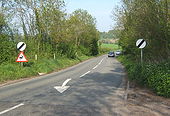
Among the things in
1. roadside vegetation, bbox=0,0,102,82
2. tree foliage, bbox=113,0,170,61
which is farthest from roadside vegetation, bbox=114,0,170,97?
roadside vegetation, bbox=0,0,102,82

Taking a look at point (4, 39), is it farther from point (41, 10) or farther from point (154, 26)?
point (154, 26)

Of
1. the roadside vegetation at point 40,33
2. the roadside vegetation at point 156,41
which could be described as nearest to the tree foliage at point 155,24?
the roadside vegetation at point 156,41

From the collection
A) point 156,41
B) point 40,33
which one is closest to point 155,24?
point 156,41

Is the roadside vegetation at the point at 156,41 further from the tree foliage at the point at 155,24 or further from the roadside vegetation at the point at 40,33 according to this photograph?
the roadside vegetation at the point at 40,33

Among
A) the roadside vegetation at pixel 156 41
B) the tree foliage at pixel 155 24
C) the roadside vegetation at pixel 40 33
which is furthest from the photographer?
the roadside vegetation at pixel 40 33

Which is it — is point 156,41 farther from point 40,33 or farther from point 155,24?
point 40,33

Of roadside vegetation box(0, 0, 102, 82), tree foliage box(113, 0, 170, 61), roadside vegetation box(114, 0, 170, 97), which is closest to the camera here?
roadside vegetation box(114, 0, 170, 97)

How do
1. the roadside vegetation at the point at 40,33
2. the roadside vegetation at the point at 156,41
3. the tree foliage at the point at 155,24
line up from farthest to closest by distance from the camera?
1. the roadside vegetation at the point at 40,33
2. the tree foliage at the point at 155,24
3. the roadside vegetation at the point at 156,41

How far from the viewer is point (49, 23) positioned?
27.8 meters

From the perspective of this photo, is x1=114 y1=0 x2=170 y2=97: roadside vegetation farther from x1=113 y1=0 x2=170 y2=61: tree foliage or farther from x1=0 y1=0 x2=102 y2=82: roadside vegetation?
x1=0 y1=0 x2=102 y2=82: roadside vegetation

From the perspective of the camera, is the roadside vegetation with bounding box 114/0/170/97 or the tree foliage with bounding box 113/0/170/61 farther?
the tree foliage with bounding box 113/0/170/61

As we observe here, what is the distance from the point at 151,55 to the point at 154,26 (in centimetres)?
363

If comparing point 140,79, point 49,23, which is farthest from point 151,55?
point 49,23

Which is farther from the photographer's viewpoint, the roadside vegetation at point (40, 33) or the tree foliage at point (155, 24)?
the roadside vegetation at point (40, 33)
